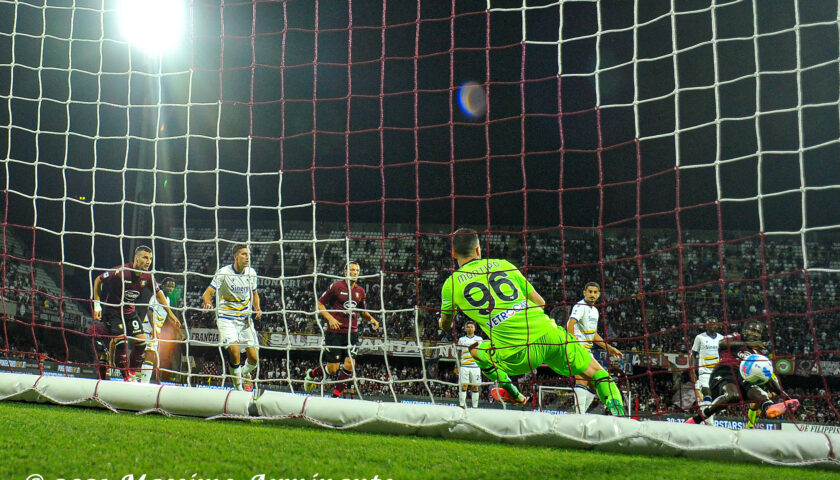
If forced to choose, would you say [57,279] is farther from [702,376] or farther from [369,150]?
[702,376]

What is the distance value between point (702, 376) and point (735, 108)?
26.2ft

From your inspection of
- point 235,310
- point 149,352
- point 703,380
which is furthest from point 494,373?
point 149,352

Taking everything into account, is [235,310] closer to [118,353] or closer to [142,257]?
[142,257]

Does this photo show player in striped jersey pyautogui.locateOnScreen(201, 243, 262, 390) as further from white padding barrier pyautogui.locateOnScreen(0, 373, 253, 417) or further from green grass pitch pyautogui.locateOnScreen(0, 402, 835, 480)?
green grass pitch pyautogui.locateOnScreen(0, 402, 835, 480)

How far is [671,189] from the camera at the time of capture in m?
17.5

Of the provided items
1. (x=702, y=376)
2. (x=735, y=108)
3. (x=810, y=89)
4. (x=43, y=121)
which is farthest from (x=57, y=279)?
(x=810, y=89)

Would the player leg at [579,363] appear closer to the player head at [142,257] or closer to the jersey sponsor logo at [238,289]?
the jersey sponsor logo at [238,289]

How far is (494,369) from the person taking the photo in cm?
460

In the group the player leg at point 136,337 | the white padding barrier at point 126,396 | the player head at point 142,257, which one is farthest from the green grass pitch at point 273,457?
the player leg at point 136,337

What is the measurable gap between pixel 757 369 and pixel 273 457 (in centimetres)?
520

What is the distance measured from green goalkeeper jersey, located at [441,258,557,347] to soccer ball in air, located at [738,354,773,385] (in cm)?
291

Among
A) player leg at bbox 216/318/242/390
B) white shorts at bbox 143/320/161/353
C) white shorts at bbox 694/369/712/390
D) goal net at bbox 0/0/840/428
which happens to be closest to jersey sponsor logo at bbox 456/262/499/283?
player leg at bbox 216/318/242/390

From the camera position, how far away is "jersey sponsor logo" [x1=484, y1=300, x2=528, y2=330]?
443 centimetres

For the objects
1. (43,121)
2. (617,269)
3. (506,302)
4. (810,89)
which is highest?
(810,89)
